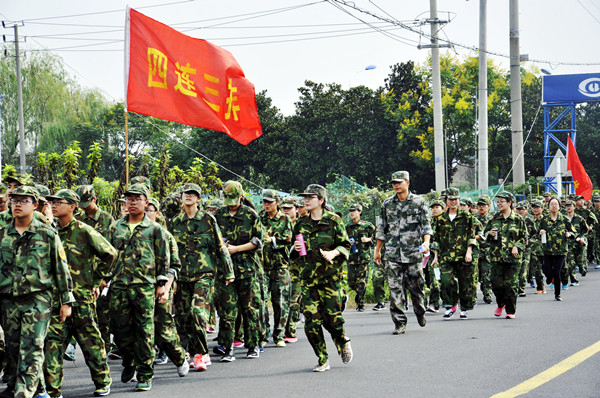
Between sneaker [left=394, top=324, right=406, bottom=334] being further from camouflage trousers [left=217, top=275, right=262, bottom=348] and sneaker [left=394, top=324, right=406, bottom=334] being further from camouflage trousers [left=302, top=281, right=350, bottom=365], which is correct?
camouflage trousers [left=302, top=281, right=350, bottom=365]

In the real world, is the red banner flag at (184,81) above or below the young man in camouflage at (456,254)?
above

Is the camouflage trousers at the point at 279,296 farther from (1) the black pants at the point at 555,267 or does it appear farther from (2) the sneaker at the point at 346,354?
(1) the black pants at the point at 555,267

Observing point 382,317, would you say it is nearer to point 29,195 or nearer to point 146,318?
point 146,318

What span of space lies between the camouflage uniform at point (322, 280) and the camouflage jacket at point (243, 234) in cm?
118

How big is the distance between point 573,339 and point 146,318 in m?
5.57

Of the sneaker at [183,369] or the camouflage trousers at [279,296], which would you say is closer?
the sneaker at [183,369]

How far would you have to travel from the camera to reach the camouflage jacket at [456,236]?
520 inches

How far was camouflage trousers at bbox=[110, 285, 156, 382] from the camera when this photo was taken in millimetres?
7801

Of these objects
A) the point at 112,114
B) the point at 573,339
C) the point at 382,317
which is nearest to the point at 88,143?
the point at 112,114

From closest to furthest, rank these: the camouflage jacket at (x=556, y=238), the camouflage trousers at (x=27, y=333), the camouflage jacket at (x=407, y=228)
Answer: the camouflage trousers at (x=27, y=333), the camouflage jacket at (x=407, y=228), the camouflage jacket at (x=556, y=238)

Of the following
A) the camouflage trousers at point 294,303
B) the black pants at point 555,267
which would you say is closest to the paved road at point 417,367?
the camouflage trousers at point 294,303

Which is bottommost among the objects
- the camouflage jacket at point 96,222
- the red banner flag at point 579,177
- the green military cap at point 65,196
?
the camouflage jacket at point 96,222

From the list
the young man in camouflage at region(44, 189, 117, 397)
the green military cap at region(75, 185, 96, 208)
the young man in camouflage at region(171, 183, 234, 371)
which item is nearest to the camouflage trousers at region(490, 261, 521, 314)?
the young man in camouflage at region(171, 183, 234, 371)

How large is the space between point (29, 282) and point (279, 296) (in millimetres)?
4851
